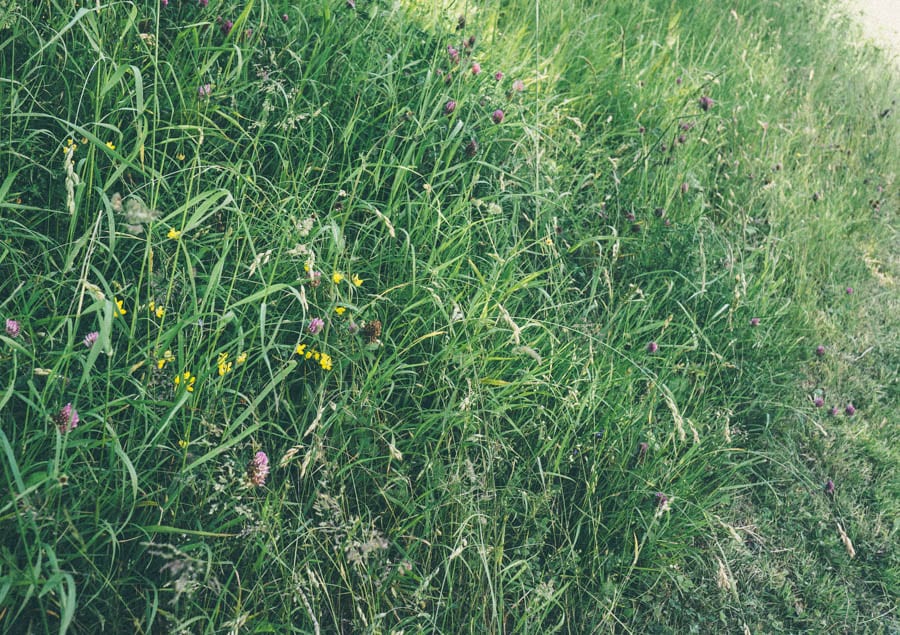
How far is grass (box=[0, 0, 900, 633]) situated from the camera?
5.36 feet

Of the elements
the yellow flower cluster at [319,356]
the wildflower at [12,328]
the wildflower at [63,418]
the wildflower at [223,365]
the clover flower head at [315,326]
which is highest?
the clover flower head at [315,326]

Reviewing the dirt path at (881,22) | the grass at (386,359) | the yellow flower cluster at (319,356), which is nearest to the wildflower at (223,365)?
the grass at (386,359)

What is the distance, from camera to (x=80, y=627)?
150cm

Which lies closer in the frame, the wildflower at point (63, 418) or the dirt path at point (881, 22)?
the wildflower at point (63, 418)

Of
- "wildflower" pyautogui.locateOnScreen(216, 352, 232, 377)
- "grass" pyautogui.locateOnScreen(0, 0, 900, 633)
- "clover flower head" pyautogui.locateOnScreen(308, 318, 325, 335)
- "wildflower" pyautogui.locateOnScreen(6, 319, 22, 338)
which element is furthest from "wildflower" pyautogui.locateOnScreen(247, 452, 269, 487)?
"wildflower" pyautogui.locateOnScreen(6, 319, 22, 338)

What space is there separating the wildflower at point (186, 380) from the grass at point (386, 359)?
0.02m

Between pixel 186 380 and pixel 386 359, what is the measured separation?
A: 58cm

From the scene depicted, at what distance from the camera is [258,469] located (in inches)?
67.6

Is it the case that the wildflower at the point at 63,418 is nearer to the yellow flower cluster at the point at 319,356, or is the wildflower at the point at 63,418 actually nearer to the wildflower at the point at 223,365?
the wildflower at the point at 223,365

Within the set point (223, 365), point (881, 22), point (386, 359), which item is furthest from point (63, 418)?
point (881, 22)

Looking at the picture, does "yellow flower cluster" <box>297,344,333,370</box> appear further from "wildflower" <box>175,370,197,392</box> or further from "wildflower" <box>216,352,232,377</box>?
"wildflower" <box>175,370,197,392</box>

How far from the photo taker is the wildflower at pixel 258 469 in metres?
1.70

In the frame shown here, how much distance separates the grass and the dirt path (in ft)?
13.9

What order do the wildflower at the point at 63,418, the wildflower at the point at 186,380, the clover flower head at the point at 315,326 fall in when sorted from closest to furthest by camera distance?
the wildflower at the point at 63,418 → the wildflower at the point at 186,380 → the clover flower head at the point at 315,326
